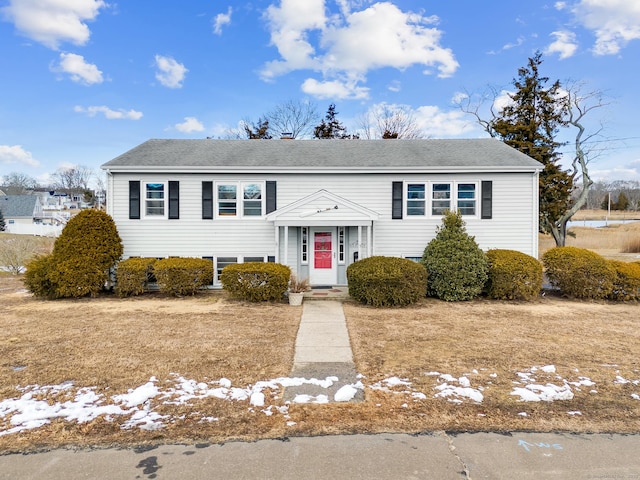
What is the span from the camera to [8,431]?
12.5 feet

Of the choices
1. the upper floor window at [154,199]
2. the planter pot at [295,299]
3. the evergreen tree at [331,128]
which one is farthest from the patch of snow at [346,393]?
the evergreen tree at [331,128]

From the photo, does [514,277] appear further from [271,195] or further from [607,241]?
[607,241]

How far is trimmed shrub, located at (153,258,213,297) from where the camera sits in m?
11.5

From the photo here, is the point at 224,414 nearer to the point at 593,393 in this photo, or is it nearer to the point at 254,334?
the point at 254,334

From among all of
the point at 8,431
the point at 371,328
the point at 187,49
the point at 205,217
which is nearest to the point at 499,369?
the point at 371,328

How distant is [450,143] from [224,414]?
1374 cm

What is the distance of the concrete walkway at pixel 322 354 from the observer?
488 cm

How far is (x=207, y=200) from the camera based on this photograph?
1306 cm

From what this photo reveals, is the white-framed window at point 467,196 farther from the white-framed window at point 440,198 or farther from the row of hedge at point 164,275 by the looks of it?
the row of hedge at point 164,275

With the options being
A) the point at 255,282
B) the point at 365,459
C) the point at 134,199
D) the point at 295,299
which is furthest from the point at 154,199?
the point at 365,459

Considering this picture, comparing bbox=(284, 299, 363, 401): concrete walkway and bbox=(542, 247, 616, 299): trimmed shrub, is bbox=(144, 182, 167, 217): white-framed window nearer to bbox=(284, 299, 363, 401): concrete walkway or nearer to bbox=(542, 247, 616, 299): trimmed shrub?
bbox=(284, 299, 363, 401): concrete walkway

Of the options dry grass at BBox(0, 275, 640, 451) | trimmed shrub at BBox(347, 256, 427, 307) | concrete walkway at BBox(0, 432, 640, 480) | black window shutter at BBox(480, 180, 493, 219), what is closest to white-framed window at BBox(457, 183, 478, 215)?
black window shutter at BBox(480, 180, 493, 219)

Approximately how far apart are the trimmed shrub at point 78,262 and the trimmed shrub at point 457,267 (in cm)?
989

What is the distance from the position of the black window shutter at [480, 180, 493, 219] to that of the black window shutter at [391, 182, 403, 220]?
8.98ft
